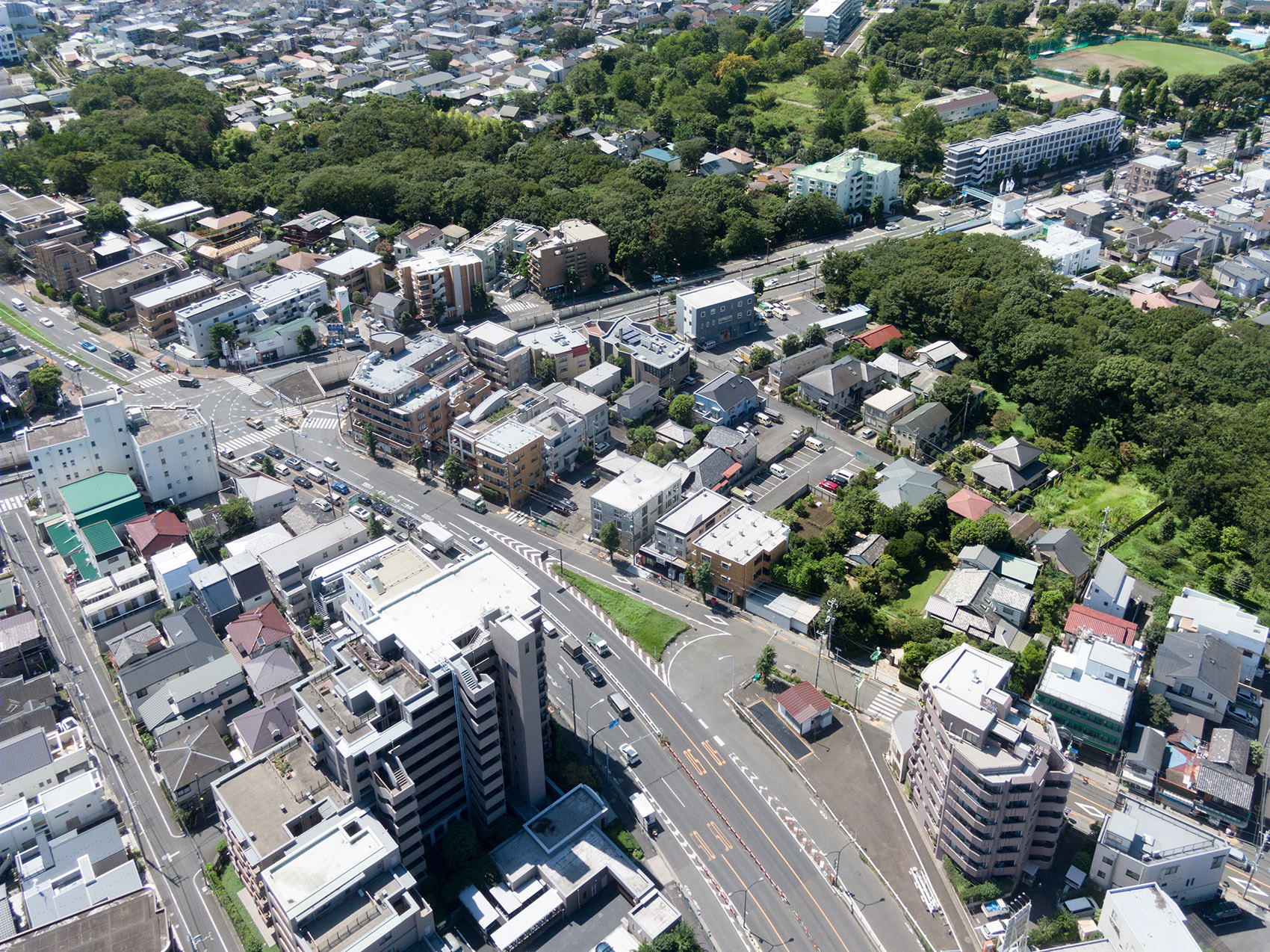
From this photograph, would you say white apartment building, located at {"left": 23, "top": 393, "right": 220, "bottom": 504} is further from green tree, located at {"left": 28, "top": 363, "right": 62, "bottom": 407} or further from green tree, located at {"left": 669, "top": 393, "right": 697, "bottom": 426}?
green tree, located at {"left": 669, "top": 393, "right": 697, "bottom": 426}

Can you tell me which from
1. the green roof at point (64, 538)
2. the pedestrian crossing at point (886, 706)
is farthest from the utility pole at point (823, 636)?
the green roof at point (64, 538)

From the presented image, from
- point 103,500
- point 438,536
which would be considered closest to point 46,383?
point 103,500

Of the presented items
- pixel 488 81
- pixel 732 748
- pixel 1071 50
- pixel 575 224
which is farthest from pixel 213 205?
pixel 1071 50

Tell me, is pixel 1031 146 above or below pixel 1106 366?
above

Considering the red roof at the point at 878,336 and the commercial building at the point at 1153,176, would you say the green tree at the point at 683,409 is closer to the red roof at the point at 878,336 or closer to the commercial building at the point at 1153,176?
the red roof at the point at 878,336

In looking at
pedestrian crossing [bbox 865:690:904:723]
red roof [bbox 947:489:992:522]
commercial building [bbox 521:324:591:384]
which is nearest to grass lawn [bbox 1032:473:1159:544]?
red roof [bbox 947:489:992:522]

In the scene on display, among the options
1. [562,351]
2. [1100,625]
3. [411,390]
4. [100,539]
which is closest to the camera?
[1100,625]

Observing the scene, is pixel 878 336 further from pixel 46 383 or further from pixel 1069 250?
pixel 46 383
